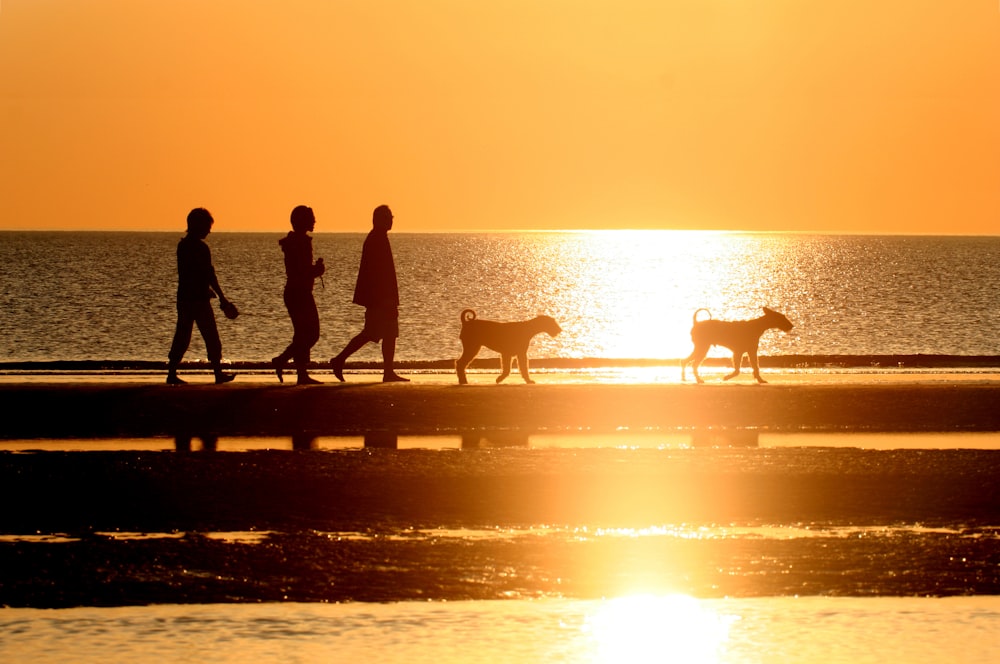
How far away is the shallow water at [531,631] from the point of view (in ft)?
19.0

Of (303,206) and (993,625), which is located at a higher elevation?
(303,206)

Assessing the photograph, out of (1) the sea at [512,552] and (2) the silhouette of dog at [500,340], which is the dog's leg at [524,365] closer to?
(2) the silhouette of dog at [500,340]

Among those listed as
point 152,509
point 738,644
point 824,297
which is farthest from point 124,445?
point 824,297

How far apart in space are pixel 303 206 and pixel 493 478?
309 inches

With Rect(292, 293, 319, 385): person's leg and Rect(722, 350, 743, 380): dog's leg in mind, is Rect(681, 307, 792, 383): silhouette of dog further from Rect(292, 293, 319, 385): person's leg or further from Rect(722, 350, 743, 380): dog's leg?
Rect(292, 293, 319, 385): person's leg

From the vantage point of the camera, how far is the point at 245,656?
579 centimetres

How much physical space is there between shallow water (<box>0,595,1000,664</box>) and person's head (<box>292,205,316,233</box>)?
11284mm

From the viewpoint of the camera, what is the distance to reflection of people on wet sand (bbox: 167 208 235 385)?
1727cm

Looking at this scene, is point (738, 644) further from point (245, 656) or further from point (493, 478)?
point (493, 478)

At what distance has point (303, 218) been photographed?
17891 mm

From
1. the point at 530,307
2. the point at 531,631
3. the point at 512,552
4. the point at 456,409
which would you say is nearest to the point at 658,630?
the point at 531,631

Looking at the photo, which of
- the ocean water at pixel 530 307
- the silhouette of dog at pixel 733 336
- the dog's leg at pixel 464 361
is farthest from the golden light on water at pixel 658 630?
the ocean water at pixel 530 307

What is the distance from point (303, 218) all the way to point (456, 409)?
3692 millimetres

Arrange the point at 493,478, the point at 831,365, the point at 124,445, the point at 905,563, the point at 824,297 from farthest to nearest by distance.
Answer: the point at 824,297, the point at 831,365, the point at 124,445, the point at 493,478, the point at 905,563
